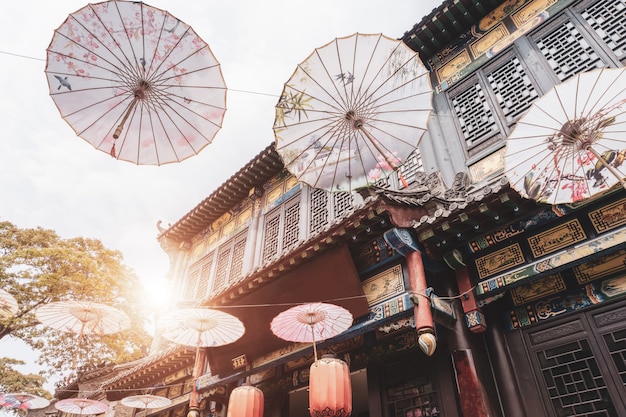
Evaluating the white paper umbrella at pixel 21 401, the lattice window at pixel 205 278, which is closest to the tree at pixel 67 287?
the white paper umbrella at pixel 21 401

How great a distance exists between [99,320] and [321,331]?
15.1ft

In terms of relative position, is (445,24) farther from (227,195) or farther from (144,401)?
(144,401)

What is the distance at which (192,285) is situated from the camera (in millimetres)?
13125

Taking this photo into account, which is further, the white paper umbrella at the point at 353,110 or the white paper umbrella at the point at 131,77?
the white paper umbrella at the point at 353,110

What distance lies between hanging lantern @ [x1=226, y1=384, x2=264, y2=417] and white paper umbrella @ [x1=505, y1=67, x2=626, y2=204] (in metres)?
4.80

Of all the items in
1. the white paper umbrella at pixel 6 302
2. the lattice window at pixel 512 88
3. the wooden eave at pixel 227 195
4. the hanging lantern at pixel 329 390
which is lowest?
the hanging lantern at pixel 329 390

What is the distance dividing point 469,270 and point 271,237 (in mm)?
6219

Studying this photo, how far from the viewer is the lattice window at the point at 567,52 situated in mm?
6703

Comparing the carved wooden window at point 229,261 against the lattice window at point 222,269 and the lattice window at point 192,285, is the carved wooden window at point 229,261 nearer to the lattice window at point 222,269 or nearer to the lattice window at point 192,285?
the lattice window at point 222,269

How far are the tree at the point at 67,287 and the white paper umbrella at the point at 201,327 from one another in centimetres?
1025

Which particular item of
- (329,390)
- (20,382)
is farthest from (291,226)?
(20,382)

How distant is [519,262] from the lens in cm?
516

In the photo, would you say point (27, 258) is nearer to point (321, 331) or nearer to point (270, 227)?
point (270, 227)

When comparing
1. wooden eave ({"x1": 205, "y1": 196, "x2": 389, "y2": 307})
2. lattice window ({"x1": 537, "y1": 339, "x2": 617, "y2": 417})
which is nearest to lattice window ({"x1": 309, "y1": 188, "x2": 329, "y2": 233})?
wooden eave ({"x1": 205, "y1": 196, "x2": 389, "y2": 307})
